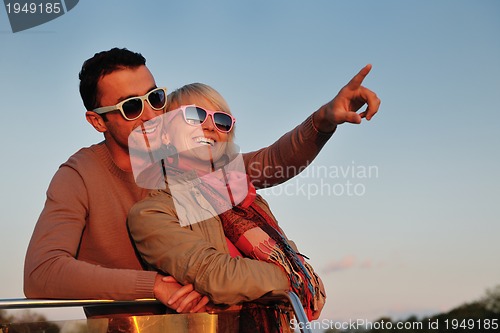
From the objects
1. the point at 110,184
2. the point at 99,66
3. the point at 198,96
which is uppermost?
the point at 99,66

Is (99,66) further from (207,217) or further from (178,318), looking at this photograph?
(178,318)

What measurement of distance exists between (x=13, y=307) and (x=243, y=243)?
36.5 inches

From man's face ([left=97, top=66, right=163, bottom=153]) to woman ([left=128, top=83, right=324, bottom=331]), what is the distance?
0.24 feet

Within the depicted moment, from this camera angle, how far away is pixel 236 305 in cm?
262

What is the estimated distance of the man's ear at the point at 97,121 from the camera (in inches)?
144

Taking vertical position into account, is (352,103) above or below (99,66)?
below

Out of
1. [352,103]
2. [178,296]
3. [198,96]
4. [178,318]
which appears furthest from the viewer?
[198,96]

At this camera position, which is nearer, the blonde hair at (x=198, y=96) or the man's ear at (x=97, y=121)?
the blonde hair at (x=198, y=96)

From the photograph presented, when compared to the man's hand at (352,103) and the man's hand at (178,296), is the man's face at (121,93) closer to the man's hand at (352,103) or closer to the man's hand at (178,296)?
the man's hand at (352,103)

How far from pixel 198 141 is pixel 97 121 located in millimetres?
855

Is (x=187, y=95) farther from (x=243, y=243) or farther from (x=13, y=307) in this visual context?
(x=13, y=307)

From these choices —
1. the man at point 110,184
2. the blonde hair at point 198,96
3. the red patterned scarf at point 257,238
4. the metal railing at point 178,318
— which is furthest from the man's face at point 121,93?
the metal railing at point 178,318

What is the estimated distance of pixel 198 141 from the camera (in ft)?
10.1

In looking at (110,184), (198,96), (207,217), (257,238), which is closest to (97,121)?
(110,184)
